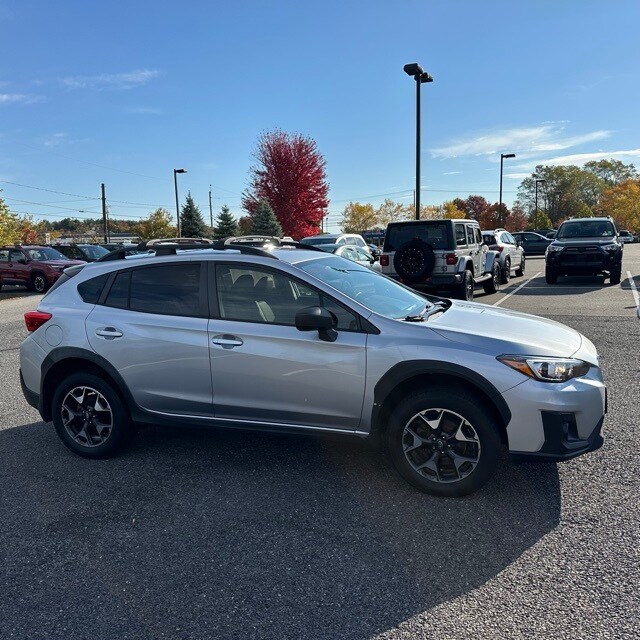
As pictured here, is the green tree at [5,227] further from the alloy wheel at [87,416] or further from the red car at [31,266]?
the alloy wheel at [87,416]

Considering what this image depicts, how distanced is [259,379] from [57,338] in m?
1.77

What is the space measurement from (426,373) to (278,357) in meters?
0.99

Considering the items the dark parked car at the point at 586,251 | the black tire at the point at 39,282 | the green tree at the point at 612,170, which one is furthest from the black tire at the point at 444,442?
the green tree at the point at 612,170

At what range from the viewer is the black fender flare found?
11.0ft

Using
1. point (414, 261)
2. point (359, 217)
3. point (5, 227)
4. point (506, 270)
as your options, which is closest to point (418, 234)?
point (414, 261)

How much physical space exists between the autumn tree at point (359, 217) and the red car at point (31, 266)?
74501 millimetres

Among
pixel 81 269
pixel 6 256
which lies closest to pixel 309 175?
pixel 6 256

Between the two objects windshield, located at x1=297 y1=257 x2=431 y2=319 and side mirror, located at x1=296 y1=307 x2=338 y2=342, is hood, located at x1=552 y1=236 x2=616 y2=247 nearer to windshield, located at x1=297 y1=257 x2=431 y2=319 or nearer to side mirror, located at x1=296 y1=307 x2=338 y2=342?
windshield, located at x1=297 y1=257 x2=431 y2=319

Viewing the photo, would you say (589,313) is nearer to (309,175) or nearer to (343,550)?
(343,550)

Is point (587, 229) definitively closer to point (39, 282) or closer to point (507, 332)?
point (507, 332)

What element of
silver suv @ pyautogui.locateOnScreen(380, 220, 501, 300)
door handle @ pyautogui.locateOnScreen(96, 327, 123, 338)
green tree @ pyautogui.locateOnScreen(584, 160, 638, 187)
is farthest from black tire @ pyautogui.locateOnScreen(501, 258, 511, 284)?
green tree @ pyautogui.locateOnScreen(584, 160, 638, 187)

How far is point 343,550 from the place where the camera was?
305 cm

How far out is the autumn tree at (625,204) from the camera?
260ft

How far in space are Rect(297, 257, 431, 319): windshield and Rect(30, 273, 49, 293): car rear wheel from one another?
1733cm
